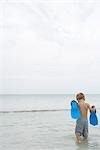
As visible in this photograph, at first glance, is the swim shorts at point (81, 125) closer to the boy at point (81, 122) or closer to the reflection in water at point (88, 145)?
the boy at point (81, 122)

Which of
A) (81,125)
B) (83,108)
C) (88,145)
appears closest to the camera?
(88,145)

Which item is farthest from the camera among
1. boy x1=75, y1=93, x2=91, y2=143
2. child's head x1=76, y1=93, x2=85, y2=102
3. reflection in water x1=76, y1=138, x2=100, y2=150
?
child's head x1=76, y1=93, x2=85, y2=102

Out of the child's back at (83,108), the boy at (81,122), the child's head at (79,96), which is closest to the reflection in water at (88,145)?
the boy at (81,122)

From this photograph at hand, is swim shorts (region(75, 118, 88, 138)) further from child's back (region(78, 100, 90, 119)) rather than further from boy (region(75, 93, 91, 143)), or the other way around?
child's back (region(78, 100, 90, 119))

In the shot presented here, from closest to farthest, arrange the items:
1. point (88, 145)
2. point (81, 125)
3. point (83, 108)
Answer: point (88, 145)
point (81, 125)
point (83, 108)

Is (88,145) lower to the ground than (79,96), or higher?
lower

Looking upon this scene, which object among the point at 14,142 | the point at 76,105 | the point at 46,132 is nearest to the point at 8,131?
the point at 46,132

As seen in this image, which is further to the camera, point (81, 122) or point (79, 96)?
point (79, 96)

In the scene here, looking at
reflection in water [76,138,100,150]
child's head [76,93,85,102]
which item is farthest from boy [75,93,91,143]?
reflection in water [76,138,100,150]

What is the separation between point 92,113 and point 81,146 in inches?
59.0

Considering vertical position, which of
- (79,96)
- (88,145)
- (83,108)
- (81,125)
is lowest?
(88,145)

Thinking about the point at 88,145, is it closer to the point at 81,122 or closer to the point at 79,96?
the point at 81,122

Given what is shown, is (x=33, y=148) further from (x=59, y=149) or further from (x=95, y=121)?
(x=95, y=121)

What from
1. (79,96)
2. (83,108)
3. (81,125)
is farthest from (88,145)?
(79,96)
